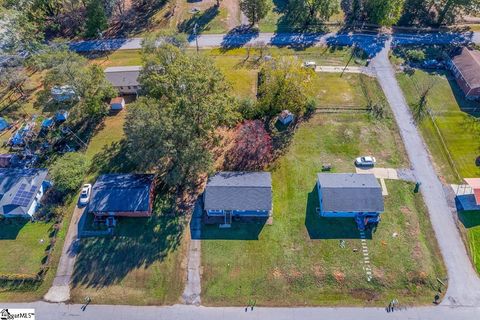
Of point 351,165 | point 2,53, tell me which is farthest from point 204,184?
point 2,53

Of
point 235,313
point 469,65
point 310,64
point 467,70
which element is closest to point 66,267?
point 235,313

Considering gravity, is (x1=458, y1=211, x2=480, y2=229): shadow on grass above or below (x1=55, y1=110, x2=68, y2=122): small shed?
below

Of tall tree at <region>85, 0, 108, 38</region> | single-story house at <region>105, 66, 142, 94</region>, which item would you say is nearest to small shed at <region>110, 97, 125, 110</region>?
single-story house at <region>105, 66, 142, 94</region>

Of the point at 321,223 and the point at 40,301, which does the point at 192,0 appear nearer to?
the point at 321,223

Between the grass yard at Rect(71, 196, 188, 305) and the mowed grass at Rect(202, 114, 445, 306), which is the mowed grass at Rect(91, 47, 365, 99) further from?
the grass yard at Rect(71, 196, 188, 305)

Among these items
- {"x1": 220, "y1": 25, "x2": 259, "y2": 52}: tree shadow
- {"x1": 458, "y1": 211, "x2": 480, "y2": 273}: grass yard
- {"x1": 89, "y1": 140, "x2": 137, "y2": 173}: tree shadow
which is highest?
{"x1": 220, "y1": 25, "x2": 259, "y2": 52}: tree shadow

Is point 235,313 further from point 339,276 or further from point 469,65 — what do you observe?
point 469,65
